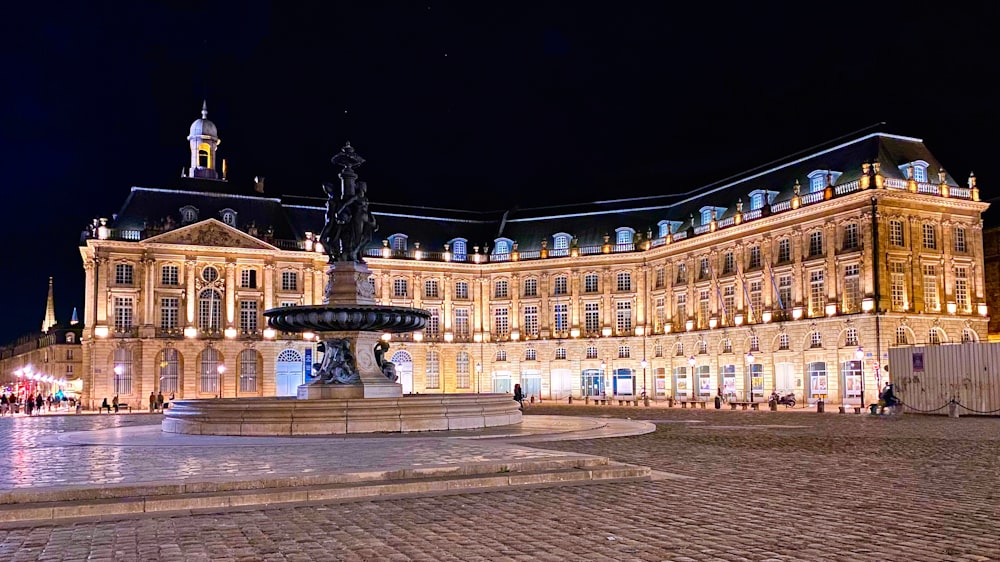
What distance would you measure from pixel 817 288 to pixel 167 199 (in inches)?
1795

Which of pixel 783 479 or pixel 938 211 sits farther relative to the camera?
pixel 938 211

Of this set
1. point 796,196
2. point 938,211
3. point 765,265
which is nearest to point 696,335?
point 765,265

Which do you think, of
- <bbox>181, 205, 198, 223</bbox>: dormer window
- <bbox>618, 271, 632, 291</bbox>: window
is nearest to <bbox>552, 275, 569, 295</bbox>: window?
<bbox>618, 271, 632, 291</bbox>: window

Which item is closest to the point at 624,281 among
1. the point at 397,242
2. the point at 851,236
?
the point at 397,242

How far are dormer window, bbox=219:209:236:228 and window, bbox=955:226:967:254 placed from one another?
48896 millimetres

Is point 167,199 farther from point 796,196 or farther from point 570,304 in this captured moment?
point 796,196

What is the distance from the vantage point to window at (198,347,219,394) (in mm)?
70875

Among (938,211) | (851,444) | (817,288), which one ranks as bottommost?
(851,444)

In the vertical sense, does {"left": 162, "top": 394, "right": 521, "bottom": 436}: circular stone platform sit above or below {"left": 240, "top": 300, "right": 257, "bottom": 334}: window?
below

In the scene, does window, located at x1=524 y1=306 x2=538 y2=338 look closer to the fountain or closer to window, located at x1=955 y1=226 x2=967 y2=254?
window, located at x1=955 y1=226 x2=967 y2=254

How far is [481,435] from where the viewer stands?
22.7 m

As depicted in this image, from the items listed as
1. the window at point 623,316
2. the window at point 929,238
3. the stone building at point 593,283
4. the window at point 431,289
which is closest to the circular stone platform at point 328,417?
the stone building at point 593,283

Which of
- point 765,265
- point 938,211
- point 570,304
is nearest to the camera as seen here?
point 938,211

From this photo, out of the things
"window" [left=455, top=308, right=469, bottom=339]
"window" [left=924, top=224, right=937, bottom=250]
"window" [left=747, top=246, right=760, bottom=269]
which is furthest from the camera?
"window" [left=455, top=308, right=469, bottom=339]
